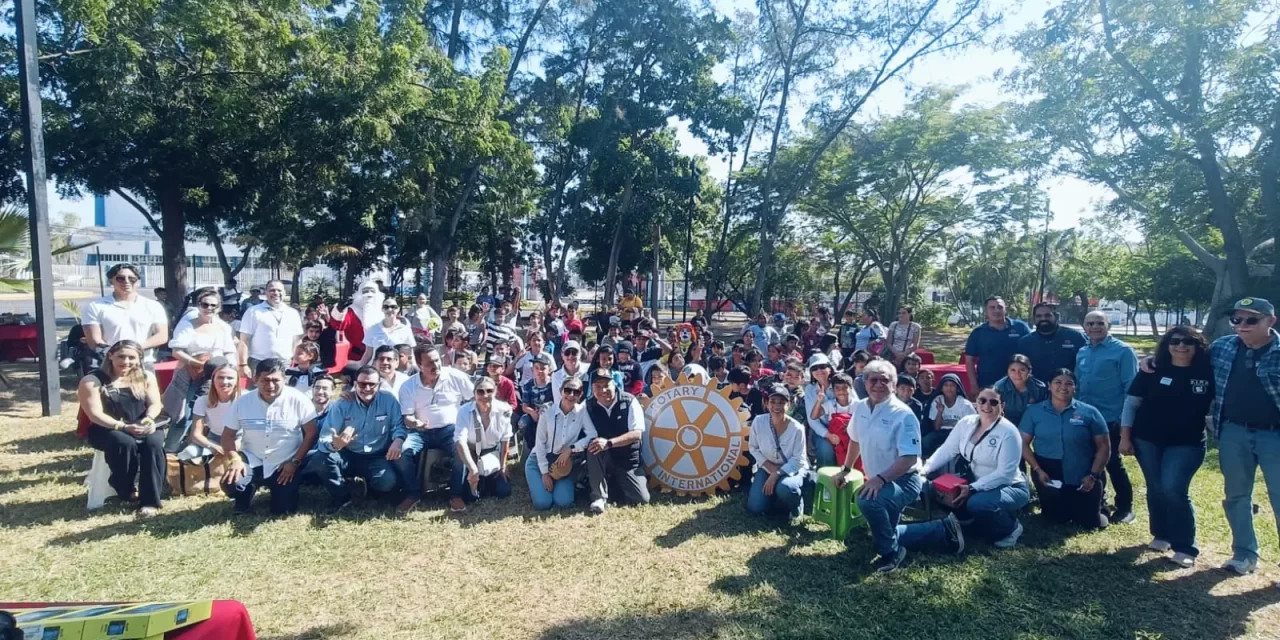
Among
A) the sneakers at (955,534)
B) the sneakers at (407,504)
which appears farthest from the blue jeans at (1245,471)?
the sneakers at (407,504)

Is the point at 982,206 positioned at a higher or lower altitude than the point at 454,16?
lower

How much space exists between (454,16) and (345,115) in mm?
8792

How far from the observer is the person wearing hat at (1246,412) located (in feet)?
14.1

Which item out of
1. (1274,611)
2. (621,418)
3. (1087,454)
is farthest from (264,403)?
(1274,611)

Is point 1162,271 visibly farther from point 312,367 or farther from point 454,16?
point 312,367

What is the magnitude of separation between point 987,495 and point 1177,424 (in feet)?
4.20

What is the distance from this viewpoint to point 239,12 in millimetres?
11234

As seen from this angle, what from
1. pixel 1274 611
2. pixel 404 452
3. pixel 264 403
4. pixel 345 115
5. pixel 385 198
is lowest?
pixel 1274 611

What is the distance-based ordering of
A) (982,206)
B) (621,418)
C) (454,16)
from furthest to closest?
(982,206) → (454,16) → (621,418)

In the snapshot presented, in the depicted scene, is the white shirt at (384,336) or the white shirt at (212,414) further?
the white shirt at (384,336)

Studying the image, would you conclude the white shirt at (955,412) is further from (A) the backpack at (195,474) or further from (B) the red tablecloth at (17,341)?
(B) the red tablecloth at (17,341)

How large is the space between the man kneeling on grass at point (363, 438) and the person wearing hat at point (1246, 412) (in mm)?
6028

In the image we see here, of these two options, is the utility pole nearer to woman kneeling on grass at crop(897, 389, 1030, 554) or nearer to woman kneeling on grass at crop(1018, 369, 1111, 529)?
woman kneeling on grass at crop(897, 389, 1030, 554)

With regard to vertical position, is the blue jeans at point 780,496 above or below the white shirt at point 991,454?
below
